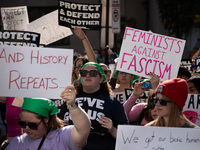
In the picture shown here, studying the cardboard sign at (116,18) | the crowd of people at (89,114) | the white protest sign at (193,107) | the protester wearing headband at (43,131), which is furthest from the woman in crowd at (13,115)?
the cardboard sign at (116,18)

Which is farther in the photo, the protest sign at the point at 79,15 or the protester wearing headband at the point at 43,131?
the protest sign at the point at 79,15

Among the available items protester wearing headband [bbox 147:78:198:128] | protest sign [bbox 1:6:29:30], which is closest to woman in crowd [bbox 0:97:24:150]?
protester wearing headband [bbox 147:78:198:128]

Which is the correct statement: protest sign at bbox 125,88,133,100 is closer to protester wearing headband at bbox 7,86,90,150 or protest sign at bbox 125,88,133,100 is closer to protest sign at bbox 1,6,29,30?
protester wearing headband at bbox 7,86,90,150

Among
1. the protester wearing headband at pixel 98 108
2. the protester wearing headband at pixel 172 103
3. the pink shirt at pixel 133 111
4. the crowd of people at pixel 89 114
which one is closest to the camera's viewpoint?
the crowd of people at pixel 89 114

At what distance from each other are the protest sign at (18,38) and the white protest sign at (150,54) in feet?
3.52

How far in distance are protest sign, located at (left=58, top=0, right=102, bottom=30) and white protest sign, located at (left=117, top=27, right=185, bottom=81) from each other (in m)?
0.88

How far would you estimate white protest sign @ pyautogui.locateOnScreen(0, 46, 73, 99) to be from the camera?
2.79 metres

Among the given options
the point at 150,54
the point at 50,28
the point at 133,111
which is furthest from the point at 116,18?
the point at 133,111

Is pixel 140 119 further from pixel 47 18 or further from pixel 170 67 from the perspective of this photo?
pixel 47 18

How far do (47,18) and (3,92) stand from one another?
8.71 ft

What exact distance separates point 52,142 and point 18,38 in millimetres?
1720

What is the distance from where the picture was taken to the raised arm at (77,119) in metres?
2.38

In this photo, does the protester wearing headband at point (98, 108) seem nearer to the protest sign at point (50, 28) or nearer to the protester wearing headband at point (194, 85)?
the protester wearing headband at point (194, 85)

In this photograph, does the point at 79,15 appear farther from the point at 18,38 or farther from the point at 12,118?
the point at 12,118
